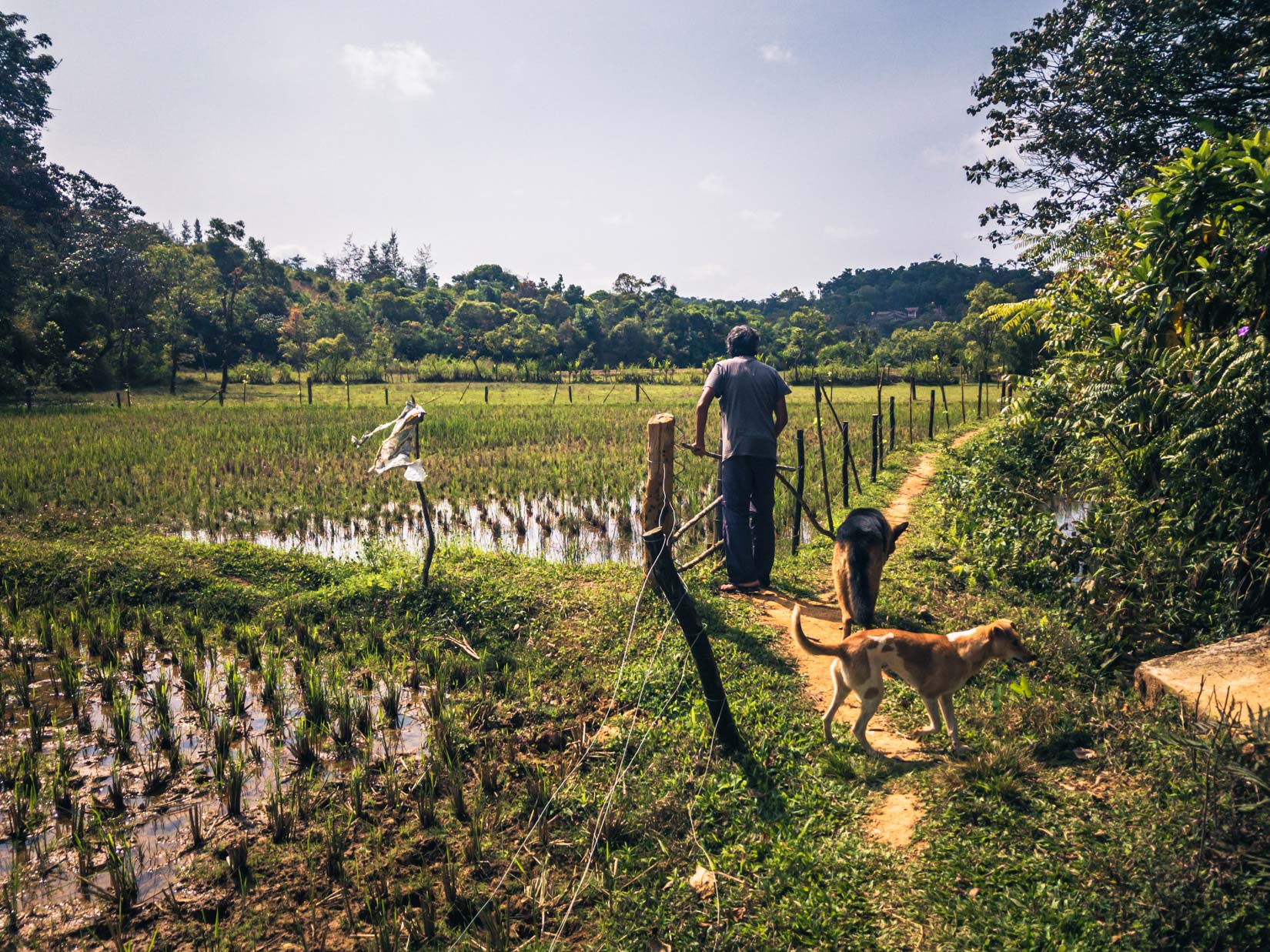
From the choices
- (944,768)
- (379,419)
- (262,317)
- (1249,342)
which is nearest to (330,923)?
(944,768)

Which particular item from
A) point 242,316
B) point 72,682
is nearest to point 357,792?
point 72,682

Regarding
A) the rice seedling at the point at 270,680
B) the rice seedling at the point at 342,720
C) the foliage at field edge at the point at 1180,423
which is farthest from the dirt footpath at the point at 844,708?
the rice seedling at the point at 270,680

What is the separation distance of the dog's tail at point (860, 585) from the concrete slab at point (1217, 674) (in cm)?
144

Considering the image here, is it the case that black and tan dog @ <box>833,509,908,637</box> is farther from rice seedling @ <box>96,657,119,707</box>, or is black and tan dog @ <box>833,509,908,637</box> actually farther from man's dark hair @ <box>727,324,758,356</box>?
rice seedling @ <box>96,657,119,707</box>

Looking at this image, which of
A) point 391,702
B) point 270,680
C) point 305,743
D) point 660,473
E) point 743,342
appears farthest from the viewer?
point 743,342

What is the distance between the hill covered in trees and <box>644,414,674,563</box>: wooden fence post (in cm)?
2896

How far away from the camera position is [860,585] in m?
4.62

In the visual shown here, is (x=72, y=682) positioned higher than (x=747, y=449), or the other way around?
(x=747, y=449)

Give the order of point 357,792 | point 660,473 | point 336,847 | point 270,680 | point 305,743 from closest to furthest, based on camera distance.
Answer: point 336,847 < point 357,792 < point 305,743 < point 270,680 < point 660,473

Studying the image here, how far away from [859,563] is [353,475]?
33.4 ft

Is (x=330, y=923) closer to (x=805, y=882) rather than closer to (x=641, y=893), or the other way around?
(x=641, y=893)

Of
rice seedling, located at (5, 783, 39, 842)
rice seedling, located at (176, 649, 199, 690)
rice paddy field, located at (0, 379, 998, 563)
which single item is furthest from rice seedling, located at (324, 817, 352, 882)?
rice paddy field, located at (0, 379, 998, 563)

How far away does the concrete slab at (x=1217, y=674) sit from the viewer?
126 inches

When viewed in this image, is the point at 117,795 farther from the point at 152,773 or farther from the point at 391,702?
the point at 391,702
